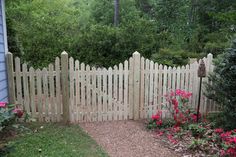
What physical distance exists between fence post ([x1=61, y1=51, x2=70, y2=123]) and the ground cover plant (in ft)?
5.80

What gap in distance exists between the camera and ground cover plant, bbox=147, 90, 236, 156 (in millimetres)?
3543

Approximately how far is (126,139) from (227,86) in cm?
221

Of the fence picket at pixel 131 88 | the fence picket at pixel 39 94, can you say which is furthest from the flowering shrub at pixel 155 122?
the fence picket at pixel 39 94

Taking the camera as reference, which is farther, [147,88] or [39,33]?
[39,33]

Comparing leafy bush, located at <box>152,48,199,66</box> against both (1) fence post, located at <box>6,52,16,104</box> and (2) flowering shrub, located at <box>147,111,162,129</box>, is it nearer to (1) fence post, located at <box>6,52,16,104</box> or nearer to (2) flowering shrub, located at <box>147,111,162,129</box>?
(2) flowering shrub, located at <box>147,111,162,129</box>

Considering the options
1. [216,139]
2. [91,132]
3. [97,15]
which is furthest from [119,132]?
[97,15]

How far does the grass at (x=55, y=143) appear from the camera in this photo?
3.43 metres

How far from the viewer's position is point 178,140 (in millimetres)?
4031

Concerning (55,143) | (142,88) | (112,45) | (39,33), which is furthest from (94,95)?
(39,33)

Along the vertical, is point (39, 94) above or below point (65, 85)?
below

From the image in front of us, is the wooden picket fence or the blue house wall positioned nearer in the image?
the blue house wall

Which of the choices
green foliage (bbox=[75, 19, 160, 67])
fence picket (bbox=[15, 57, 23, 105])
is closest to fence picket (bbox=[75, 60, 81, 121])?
fence picket (bbox=[15, 57, 23, 105])

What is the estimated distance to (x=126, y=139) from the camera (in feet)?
13.4

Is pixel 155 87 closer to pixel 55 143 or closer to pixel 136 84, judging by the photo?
pixel 136 84
